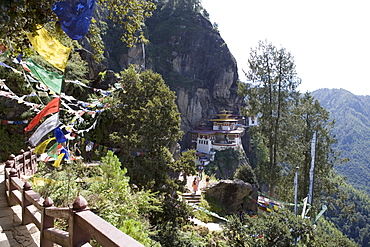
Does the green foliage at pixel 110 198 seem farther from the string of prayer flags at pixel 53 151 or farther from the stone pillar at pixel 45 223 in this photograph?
the stone pillar at pixel 45 223

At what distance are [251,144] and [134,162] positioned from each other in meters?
38.1

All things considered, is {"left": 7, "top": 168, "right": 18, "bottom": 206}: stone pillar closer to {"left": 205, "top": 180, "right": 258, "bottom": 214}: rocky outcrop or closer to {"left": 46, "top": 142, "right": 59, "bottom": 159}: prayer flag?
{"left": 46, "top": 142, "right": 59, "bottom": 159}: prayer flag

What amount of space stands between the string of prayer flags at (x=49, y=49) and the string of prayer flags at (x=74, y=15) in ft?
1.71

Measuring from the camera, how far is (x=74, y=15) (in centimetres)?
279

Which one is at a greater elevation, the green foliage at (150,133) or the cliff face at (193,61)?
the cliff face at (193,61)

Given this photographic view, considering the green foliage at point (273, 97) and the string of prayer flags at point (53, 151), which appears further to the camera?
the green foliage at point (273, 97)

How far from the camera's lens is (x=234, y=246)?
236 inches

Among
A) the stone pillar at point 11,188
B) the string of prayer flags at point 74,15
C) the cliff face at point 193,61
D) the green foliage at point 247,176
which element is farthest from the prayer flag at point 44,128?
the cliff face at point 193,61

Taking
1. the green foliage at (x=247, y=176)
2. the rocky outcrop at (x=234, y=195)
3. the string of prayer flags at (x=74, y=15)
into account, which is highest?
the string of prayer flags at (x=74, y=15)

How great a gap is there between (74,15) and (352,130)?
137 metres

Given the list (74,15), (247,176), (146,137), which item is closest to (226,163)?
(247,176)

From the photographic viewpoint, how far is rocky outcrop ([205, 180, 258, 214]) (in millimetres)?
12805

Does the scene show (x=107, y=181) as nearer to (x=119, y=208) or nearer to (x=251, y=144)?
(x=119, y=208)

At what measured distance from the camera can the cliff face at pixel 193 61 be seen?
127 feet
